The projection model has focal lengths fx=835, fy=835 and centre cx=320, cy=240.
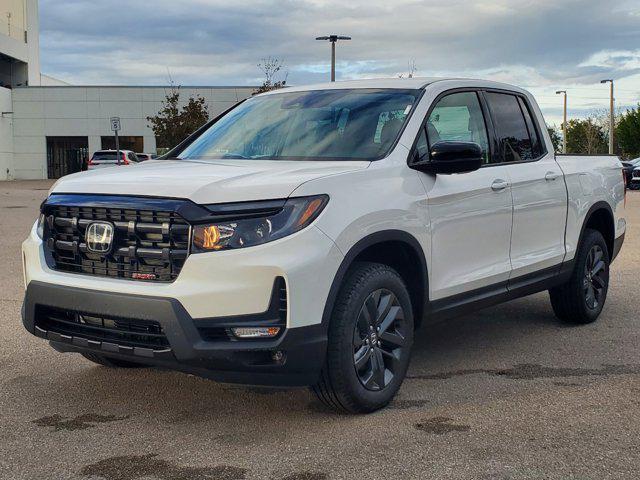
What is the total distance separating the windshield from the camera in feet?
16.4

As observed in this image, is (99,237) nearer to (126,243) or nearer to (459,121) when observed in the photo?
(126,243)

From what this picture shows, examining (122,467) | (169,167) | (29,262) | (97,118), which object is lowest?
(122,467)

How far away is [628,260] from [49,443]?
8771 mm

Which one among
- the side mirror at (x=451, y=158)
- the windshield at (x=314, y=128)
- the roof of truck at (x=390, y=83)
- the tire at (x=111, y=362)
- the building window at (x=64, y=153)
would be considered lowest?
the tire at (x=111, y=362)

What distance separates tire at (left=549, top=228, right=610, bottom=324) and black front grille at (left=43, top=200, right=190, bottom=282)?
12.6 feet

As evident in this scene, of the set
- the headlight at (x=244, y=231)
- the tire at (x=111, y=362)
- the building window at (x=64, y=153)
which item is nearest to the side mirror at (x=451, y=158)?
the headlight at (x=244, y=231)

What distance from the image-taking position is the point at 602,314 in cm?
740

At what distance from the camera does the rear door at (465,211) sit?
4934 mm

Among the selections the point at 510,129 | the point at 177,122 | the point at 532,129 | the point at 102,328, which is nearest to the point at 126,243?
the point at 102,328

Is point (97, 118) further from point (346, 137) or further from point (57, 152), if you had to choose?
point (346, 137)

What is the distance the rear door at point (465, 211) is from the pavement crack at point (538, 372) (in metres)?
Answer: 0.57

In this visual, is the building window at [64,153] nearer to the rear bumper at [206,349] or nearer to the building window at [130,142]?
the building window at [130,142]

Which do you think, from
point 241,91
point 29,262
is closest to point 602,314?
point 29,262

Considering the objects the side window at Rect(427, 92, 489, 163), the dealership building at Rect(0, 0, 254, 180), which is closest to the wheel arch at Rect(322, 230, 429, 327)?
the side window at Rect(427, 92, 489, 163)
